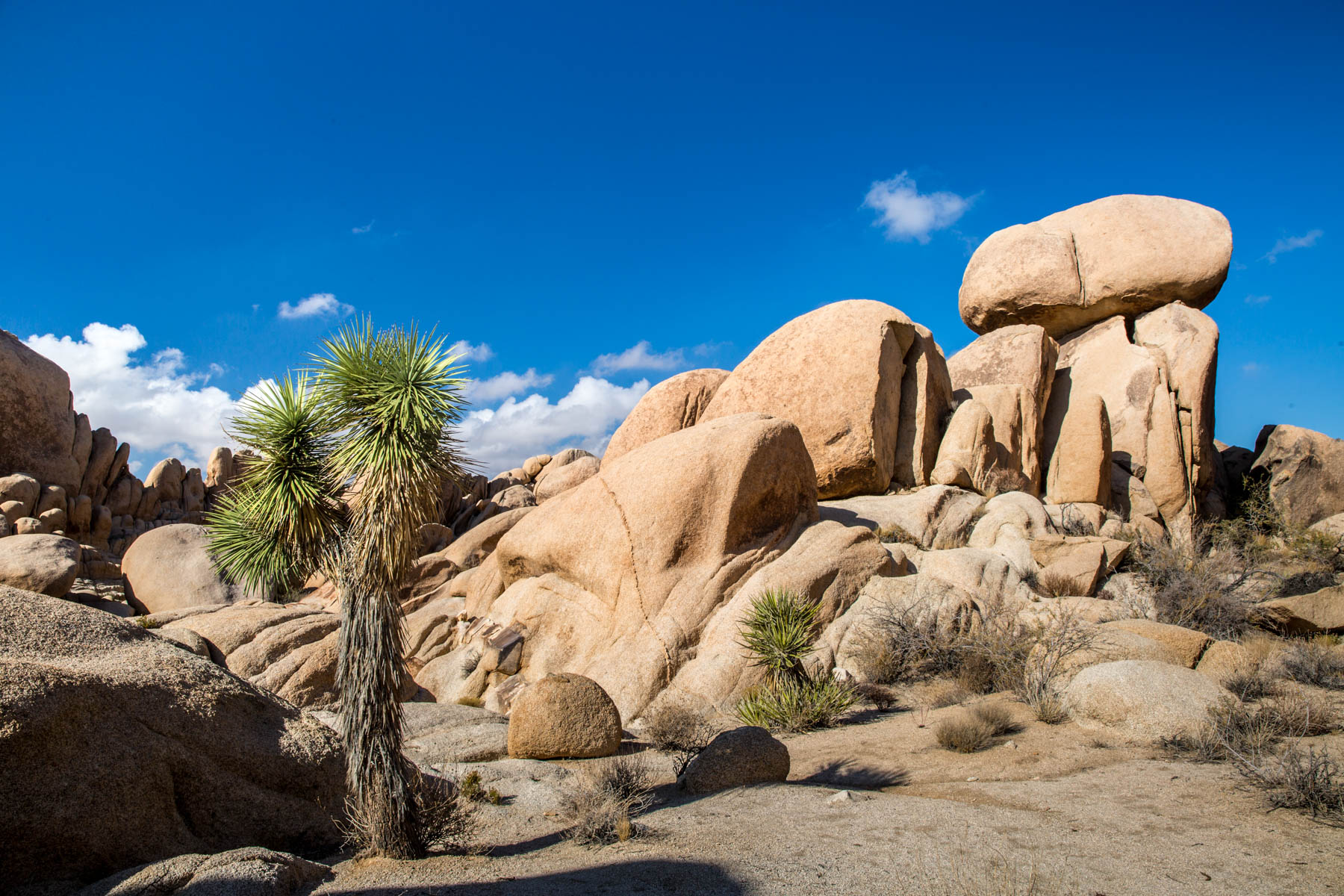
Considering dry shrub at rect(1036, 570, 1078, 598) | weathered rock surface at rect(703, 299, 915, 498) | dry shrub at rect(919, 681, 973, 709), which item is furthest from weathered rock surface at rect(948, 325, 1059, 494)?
dry shrub at rect(919, 681, 973, 709)

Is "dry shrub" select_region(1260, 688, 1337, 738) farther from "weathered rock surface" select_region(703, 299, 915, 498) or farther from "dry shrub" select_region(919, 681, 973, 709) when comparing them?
"weathered rock surface" select_region(703, 299, 915, 498)

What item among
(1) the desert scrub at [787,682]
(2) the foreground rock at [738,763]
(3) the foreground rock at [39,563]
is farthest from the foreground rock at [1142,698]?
(3) the foreground rock at [39,563]

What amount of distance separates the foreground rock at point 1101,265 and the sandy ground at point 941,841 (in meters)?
20.3

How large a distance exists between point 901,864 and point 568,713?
5.46 m

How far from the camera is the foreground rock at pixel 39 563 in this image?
622 inches

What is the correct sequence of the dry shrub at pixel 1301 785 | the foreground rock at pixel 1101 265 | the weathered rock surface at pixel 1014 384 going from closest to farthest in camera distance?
1. the dry shrub at pixel 1301 785
2. the weathered rock surface at pixel 1014 384
3. the foreground rock at pixel 1101 265

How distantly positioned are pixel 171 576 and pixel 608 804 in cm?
→ 1730

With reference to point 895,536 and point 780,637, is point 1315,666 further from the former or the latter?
point 895,536

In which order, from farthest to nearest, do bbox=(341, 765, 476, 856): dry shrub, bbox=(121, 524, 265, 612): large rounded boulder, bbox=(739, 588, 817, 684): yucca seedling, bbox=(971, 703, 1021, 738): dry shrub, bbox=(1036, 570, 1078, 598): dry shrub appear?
bbox=(121, 524, 265, 612): large rounded boulder < bbox=(1036, 570, 1078, 598): dry shrub < bbox=(739, 588, 817, 684): yucca seedling < bbox=(971, 703, 1021, 738): dry shrub < bbox=(341, 765, 476, 856): dry shrub

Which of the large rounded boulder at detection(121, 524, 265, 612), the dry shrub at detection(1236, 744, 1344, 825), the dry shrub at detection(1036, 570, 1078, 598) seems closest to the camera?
the dry shrub at detection(1236, 744, 1344, 825)

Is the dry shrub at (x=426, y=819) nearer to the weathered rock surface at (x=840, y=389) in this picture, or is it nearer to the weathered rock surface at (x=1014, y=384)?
the weathered rock surface at (x=840, y=389)

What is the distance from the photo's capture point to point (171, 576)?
19.2 meters

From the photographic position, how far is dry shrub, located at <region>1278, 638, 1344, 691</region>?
10250mm

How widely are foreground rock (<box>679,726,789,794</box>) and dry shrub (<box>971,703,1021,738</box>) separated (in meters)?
2.70
